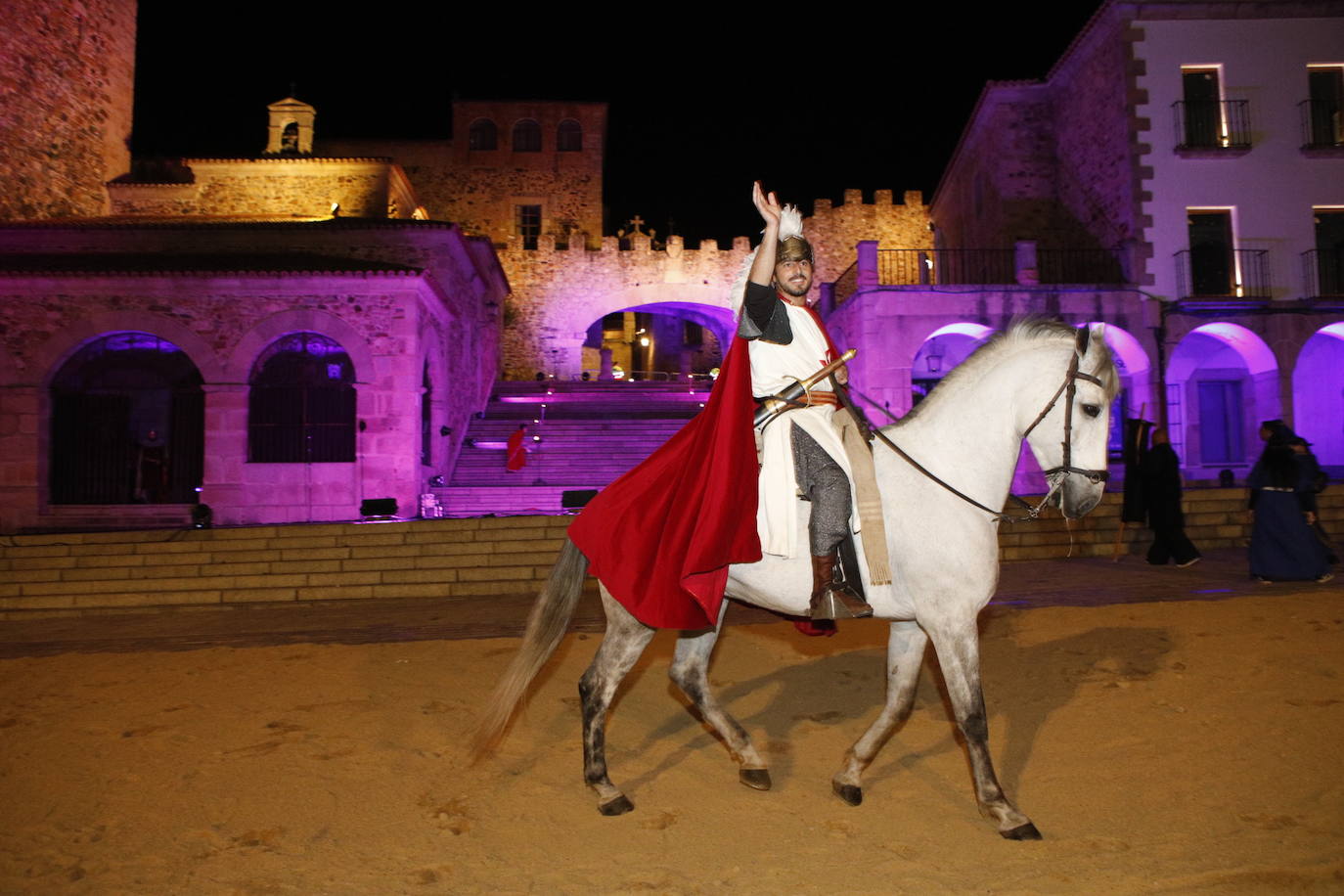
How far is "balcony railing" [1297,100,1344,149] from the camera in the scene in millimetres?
19000

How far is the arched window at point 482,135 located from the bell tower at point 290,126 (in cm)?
908

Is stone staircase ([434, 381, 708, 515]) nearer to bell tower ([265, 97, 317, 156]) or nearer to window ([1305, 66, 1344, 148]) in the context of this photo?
bell tower ([265, 97, 317, 156])

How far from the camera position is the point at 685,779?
394cm

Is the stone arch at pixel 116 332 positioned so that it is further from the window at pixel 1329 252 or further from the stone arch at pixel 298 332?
the window at pixel 1329 252

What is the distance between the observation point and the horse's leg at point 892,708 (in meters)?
3.58

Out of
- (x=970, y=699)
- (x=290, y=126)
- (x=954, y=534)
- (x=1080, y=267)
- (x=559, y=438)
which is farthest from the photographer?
(x=290, y=126)

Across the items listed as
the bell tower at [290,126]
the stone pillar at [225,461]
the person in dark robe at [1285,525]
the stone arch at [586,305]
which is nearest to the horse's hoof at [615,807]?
the person in dark robe at [1285,525]

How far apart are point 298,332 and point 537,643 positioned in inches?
573

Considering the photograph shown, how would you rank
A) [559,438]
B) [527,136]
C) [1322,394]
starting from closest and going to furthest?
[559,438], [1322,394], [527,136]

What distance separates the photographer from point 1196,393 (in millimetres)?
21719

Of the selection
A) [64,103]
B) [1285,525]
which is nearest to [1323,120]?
[1285,525]

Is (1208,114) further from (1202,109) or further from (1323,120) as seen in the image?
(1323,120)

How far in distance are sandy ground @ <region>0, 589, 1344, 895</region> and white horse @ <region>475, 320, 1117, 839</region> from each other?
0.86 feet

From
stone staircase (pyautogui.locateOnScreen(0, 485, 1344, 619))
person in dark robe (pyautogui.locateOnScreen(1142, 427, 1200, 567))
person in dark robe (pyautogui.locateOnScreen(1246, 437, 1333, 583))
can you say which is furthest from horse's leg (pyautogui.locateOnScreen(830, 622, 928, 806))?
person in dark robe (pyautogui.locateOnScreen(1142, 427, 1200, 567))
